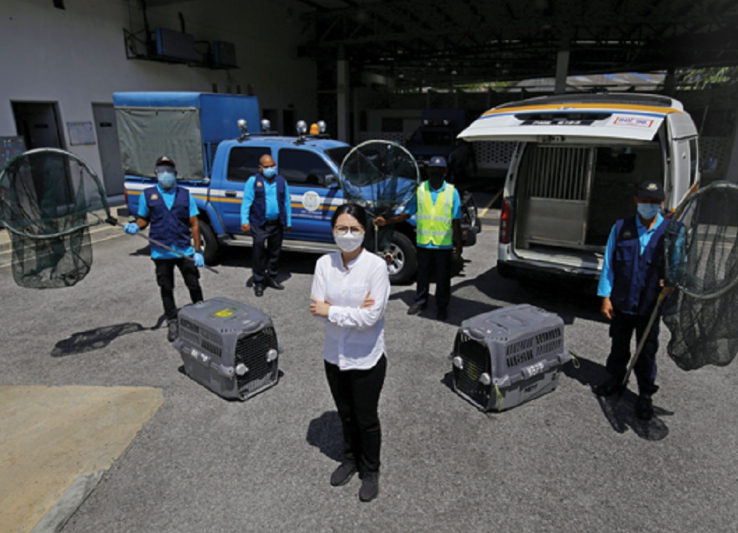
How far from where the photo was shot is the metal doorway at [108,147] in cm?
1174

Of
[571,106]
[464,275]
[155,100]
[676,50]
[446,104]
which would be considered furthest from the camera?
[446,104]

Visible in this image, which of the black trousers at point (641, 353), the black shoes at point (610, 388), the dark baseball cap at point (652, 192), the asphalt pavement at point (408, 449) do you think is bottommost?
the asphalt pavement at point (408, 449)

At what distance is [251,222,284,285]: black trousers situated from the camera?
6531mm

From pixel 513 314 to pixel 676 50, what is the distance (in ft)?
61.5

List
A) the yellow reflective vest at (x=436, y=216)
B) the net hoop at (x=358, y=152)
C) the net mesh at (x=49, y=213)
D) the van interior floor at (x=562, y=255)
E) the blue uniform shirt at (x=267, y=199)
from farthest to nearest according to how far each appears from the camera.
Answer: the blue uniform shirt at (x=267, y=199)
the net hoop at (x=358, y=152)
the van interior floor at (x=562, y=255)
the yellow reflective vest at (x=436, y=216)
the net mesh at (x=49, y=213)

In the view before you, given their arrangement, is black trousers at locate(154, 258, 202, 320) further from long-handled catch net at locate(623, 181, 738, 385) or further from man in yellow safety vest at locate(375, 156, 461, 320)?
long-handled catch net at locate(623, 181, 738, 385)

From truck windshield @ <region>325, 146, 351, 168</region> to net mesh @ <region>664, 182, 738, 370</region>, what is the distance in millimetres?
4700

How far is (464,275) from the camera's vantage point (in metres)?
7.38

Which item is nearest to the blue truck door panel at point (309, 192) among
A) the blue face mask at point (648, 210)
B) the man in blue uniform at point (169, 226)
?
the man in blue uniform at point (169, 226)

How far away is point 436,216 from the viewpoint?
534cm

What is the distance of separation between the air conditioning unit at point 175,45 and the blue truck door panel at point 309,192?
751 cm

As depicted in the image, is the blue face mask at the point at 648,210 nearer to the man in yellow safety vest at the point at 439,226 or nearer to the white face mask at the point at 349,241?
the man in yellow safety vest at the point at 439,226

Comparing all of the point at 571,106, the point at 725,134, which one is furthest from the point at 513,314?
the point at 725,134

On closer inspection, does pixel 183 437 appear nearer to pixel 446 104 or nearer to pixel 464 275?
pixel 464 275
